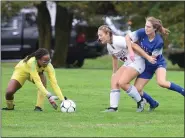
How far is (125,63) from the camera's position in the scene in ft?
41.2

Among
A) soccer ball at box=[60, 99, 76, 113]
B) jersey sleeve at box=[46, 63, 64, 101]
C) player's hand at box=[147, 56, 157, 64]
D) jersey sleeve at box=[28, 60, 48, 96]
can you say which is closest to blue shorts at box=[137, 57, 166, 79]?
player's hand at box=[147, 56, 157, 64]

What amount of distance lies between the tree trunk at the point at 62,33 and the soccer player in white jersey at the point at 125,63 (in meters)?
19.9

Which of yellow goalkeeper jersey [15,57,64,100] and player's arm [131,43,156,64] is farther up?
player's arm [131,43,156,64]

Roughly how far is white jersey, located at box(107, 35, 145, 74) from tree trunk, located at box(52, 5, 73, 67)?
65.6ft

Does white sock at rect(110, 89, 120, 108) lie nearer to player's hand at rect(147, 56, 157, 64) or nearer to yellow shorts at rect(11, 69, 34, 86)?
player's hand at rect(147, 56, 157, 64)

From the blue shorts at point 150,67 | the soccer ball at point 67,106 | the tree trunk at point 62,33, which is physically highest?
the blue shorts at point 150,67

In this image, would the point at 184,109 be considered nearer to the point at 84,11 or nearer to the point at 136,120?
the point at 136,120

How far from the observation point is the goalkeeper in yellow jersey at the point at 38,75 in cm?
1203

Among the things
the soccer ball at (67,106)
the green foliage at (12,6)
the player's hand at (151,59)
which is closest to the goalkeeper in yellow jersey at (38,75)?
the soccer ball at (67,106)

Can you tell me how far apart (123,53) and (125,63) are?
0.27m

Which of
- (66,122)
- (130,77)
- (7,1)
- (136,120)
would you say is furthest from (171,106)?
(7,1)

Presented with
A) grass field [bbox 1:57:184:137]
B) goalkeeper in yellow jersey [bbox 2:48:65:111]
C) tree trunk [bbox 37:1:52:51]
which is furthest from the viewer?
tree trunk [bbox 37:1:52:51]

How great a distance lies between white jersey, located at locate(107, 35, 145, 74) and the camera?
12266mm

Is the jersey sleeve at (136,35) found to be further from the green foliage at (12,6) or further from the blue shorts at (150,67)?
the green foliage at (12,6)
